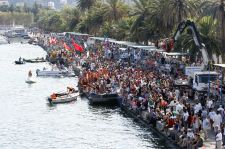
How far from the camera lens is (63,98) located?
228 feet

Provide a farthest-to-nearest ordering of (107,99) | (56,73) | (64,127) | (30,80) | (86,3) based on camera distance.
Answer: (86,3), (56,73), (30,80), (107,99), (64,127)

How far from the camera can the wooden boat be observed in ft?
225

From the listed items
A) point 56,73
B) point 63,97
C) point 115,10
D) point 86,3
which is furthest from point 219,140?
point 86,3

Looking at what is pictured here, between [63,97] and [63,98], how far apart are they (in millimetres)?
217

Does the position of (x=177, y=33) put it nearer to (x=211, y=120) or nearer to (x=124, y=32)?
(x=211, y=120)

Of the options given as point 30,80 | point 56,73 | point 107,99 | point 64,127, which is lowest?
point 64,127

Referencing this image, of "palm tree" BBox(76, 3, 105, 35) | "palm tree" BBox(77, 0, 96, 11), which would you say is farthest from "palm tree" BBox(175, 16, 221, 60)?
"palm tree" BBox(77, 0, 96, 11)

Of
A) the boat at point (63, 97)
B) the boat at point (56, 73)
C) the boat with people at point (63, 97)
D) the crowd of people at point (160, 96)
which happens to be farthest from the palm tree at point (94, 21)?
the boat at point (63, 97)

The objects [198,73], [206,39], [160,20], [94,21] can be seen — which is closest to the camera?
[198,73]

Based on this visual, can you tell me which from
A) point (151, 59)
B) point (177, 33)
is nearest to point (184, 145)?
point (177, 33)

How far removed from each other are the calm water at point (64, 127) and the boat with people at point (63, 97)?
0.96 m

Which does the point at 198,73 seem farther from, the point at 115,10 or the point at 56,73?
the point at 115,10

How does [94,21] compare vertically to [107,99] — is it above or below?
above

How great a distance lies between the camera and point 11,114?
2482 inches
